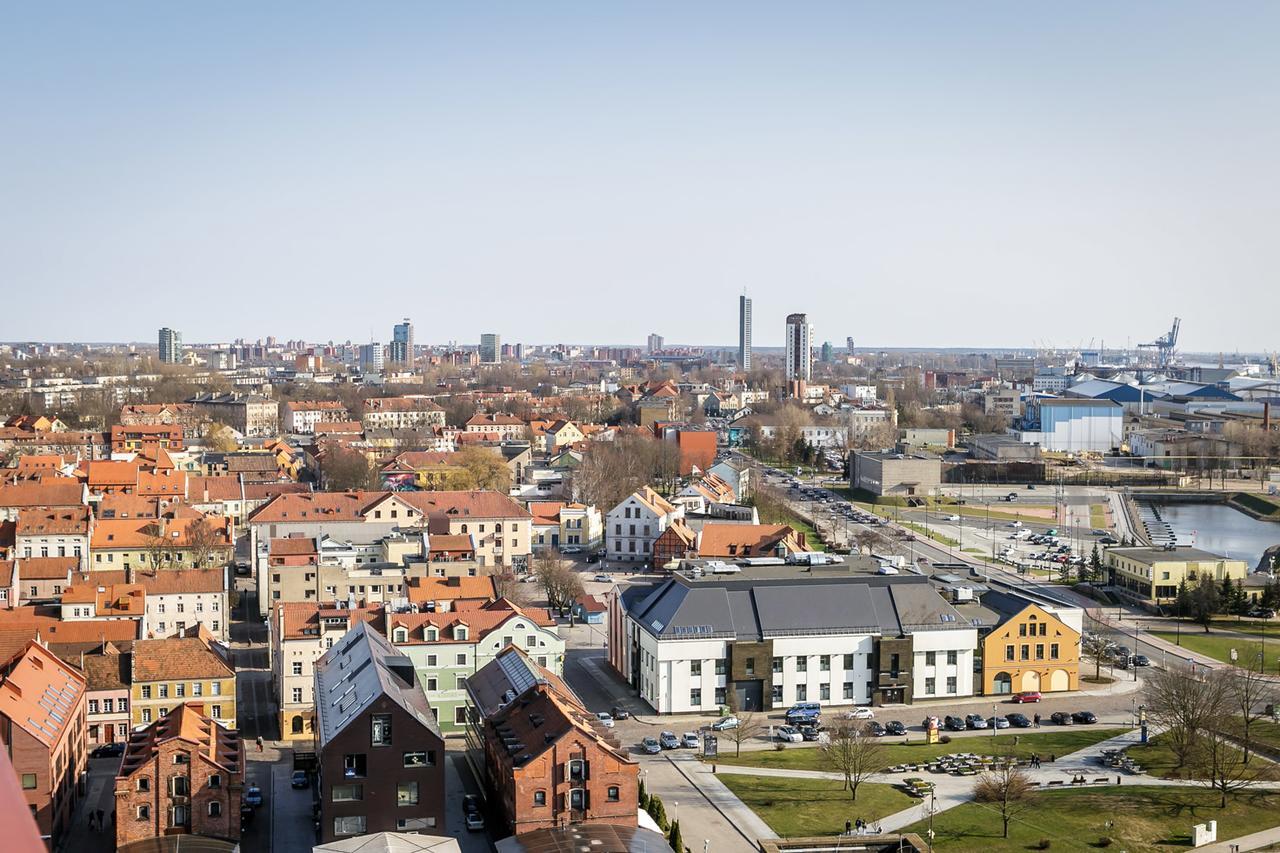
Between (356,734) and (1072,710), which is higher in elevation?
(356,734)

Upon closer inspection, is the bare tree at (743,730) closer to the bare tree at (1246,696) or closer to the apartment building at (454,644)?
the apartment building at (454,644)

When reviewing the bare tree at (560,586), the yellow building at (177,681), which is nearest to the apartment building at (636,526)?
the bare tree at (560,586)

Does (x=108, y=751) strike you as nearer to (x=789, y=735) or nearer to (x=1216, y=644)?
(x=789, y=735)

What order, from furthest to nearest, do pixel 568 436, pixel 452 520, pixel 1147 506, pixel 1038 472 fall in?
pixel 568 436 < pixel 1038 472 < pixel 1147 506 < pixel 452 520

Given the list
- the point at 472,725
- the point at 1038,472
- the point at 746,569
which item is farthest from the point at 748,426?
the point at 472,725

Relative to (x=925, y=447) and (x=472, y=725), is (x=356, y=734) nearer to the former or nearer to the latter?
(x=472, y=725)

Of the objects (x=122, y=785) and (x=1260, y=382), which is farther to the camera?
(x=1260, y=382)

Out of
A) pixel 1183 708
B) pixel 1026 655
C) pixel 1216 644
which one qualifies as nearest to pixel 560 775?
pixel 1183 708

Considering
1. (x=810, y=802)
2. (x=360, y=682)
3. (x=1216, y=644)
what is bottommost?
(x=810, y=802)
